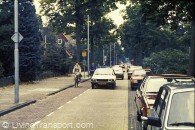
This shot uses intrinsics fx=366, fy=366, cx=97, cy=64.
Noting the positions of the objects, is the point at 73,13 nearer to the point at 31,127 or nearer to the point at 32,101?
the point at 32,101

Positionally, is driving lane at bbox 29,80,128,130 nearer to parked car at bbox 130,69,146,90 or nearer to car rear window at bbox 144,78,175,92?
car rear window at bbox 144,78,175,92

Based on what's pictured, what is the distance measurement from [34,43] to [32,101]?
1615 cm

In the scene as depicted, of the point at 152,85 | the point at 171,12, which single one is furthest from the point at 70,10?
the point at 152,85

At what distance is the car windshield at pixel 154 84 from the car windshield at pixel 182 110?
5.42m

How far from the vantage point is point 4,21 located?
1265 inches

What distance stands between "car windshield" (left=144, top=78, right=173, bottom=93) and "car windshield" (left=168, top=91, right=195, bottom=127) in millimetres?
5422

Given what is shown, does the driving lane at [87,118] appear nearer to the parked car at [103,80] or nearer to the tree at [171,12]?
the tree at [171,12]

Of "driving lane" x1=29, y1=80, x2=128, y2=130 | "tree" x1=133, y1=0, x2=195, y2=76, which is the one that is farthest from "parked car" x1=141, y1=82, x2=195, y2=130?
"tree" x1=133, y1=0, x2=195, y2=76

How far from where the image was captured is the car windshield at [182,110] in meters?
5.03

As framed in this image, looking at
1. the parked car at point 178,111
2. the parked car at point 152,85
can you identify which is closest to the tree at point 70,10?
the parked car at point 152,85

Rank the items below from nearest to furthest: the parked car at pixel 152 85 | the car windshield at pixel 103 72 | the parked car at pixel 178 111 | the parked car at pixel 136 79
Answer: the parked car at pixel 178 111, the parked car at pixel 152 85, the parked car at pixel 136 79, the car windshield at pixel 103 72

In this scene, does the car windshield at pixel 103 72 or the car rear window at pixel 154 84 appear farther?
the car windshield at pixel 103 72

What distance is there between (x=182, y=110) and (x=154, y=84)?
5.78m

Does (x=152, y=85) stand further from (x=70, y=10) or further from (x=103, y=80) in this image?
(x=70, y=10)
